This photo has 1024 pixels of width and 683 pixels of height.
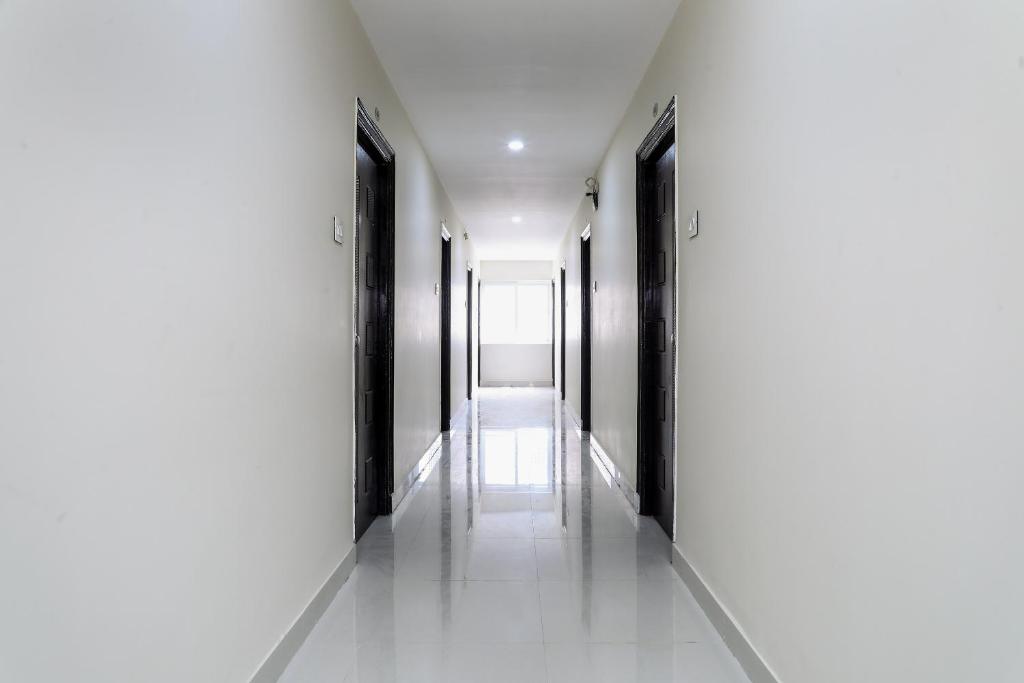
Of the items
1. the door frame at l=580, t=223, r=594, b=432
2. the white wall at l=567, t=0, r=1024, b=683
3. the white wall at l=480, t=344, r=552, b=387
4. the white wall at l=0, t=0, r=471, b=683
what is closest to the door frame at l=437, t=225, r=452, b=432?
the door frame at l=580, t=223, r=594, b=432

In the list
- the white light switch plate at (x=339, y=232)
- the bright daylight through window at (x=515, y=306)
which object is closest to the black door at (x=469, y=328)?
the bright daylight through window at (x=515, y=306)

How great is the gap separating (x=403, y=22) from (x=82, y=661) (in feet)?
10.3

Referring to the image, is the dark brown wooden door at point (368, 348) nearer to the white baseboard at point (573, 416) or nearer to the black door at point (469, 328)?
the white baseboard at point (573, 416)

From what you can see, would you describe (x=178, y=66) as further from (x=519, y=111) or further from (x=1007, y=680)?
(x=519, y=111)

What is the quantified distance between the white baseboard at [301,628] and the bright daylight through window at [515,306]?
1169 cm

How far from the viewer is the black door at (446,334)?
7.53m

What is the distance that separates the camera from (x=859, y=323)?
1.48 meters

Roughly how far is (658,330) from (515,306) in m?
10.7

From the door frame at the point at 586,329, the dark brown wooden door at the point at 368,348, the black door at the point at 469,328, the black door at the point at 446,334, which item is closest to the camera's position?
the dark brown wooden door at the point at 368,348

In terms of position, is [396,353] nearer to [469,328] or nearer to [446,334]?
[446,334]

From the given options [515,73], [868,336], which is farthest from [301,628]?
[515,73]

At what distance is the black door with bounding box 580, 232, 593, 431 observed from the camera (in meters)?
7.42

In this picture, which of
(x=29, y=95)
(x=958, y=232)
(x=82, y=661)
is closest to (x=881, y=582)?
(x=958, y=232)

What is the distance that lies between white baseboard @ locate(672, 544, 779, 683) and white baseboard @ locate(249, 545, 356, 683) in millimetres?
1623
